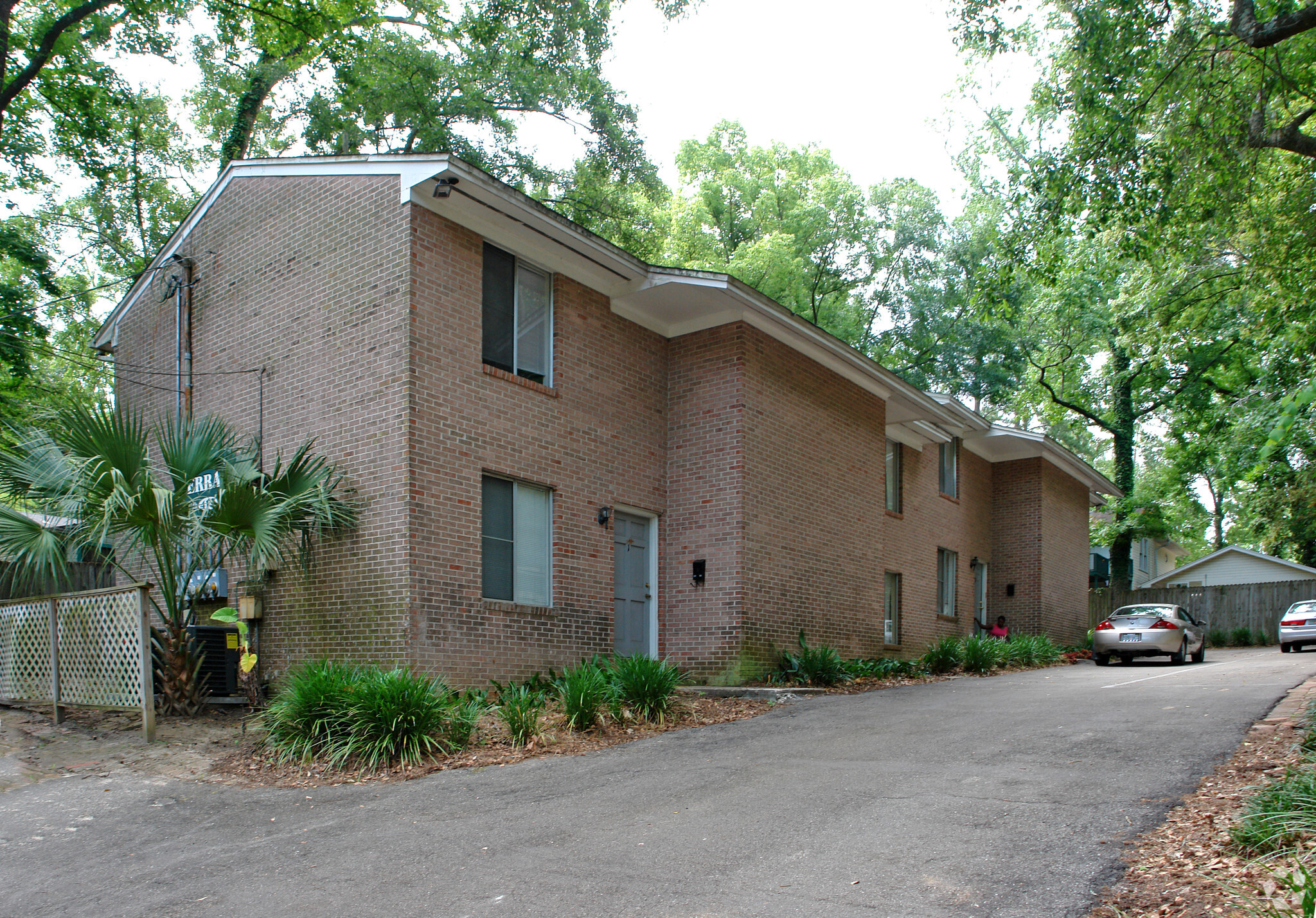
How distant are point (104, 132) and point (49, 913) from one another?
18.5m

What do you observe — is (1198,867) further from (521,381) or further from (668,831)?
(521,381)

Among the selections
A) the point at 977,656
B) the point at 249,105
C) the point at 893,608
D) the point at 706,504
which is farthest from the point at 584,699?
the point at 249,105

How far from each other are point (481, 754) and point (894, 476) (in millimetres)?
13087

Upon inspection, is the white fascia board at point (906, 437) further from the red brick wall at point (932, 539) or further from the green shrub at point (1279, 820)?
the green shrub at point (1279, 820)

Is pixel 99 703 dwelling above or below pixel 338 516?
below

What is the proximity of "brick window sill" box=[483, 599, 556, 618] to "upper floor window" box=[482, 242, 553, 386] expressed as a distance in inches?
113

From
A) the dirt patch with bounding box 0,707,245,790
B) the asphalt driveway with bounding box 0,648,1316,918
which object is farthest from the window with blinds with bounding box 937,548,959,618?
the dirt patch with bounding box 0,707,245,790

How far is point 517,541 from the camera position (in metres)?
12.1

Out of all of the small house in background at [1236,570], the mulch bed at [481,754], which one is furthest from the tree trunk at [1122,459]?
the mulch bed at [481,754]

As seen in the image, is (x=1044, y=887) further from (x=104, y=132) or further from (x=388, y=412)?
(x=104, y=132)

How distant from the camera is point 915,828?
19.5 feet

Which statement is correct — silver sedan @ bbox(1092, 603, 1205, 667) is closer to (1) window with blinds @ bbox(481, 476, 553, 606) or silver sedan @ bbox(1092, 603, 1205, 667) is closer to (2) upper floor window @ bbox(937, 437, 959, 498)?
(2) upper floor window @ bbox(937, 437, 959, 498)

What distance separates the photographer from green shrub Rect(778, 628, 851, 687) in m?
14.2

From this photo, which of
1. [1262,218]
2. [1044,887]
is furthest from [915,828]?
[1262,218]
